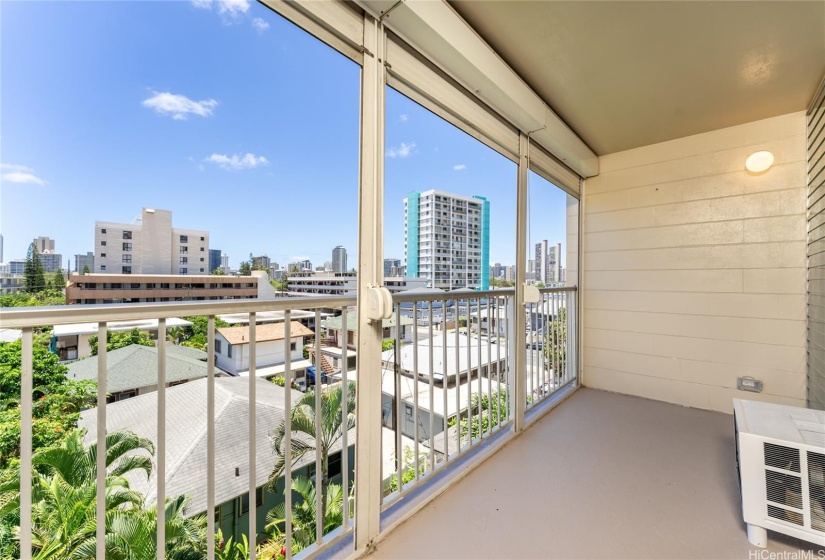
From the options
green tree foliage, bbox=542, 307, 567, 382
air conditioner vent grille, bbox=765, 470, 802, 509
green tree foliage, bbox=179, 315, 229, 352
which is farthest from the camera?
green tree foliage, bbox=542, 307, 567, 382

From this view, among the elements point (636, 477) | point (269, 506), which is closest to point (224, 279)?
point (269, 506)

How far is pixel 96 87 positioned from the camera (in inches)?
31.5

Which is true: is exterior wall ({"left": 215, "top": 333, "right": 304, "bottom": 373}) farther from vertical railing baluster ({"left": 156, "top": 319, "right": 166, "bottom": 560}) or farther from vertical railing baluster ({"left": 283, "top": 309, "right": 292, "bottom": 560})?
vertical railing baluster ({"left": 156, "top": 319, "right": 166, "bottom": 560})

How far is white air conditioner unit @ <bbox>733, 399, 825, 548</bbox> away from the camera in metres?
1.31

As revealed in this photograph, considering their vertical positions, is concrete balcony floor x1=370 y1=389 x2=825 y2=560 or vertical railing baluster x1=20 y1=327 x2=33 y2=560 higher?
vertical railing baluster x1=20 y1=327 x2=33 y2=560

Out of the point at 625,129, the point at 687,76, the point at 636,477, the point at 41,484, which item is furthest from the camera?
the point at 625,129

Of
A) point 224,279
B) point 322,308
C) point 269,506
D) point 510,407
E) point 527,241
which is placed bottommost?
point 269,506

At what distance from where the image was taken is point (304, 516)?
2.34 metres

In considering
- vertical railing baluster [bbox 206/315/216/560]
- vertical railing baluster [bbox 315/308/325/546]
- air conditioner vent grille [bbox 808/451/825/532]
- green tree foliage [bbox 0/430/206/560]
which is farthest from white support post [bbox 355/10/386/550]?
air conditioner vent grille [bbox 808/451/825/532]

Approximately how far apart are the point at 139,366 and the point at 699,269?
3879mm

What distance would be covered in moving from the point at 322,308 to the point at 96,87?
0.91 meters

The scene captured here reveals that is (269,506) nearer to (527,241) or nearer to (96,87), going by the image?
(96,87)

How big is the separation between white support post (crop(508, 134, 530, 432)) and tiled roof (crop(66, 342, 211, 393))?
1974mm

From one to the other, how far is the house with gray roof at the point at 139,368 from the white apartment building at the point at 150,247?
0.24 metres
